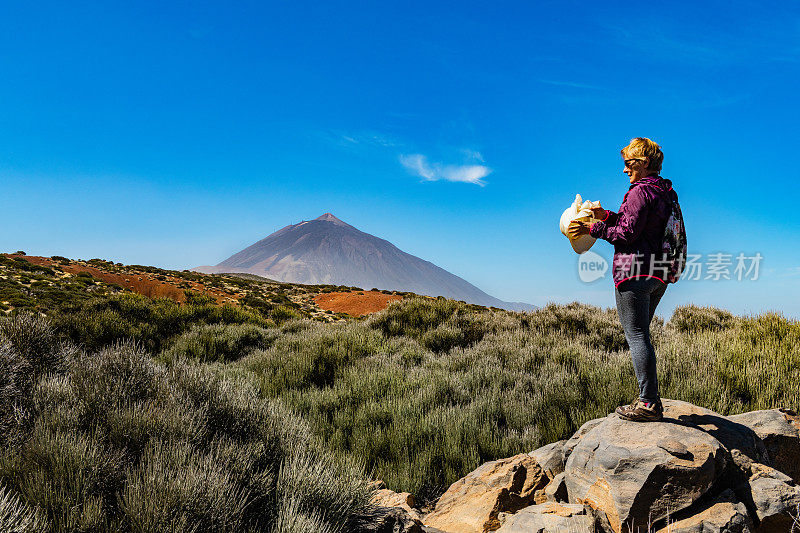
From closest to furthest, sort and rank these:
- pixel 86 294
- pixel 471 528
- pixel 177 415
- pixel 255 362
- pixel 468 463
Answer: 1. pixel 177 415
2. pixel 471 528
3. pixel 468 463
4. pixel 255 362
5. pixel 86 294

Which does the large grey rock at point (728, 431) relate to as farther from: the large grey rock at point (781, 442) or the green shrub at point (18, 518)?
the green shrub at point (18, 518)

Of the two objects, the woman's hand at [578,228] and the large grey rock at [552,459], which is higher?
the woman's hand at [578,228]

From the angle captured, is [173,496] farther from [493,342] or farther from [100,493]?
[493,342]

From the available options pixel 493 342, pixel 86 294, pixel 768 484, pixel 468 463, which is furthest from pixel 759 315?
pixel 86 294

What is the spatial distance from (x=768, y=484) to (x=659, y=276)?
1582 mm

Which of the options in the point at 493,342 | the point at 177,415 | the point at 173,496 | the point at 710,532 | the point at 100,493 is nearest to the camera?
the point at 173,496

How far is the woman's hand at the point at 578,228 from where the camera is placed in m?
3.42

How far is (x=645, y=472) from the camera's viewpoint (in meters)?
2.81

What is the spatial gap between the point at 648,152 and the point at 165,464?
415 centimetres

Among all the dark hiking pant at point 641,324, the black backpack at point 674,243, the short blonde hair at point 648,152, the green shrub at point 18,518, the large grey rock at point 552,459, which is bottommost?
the large grey rock at point 552,459

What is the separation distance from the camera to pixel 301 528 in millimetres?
2162

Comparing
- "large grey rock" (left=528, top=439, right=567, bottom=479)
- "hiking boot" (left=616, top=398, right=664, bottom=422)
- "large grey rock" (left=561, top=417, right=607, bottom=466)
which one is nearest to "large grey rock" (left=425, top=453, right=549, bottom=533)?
"large grey rock" (left=528, top=439, right=567, bottom=479)

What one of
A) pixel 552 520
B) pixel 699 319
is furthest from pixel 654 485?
pixel 699 319

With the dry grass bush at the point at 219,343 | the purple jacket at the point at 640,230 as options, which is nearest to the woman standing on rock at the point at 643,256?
the purple jacket at the point at 640,230
